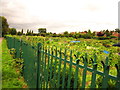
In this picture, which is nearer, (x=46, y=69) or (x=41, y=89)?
(x=46, y=69)

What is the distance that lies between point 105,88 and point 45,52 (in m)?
1.59

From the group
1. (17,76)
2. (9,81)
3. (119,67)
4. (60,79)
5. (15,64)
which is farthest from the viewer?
(15,64)

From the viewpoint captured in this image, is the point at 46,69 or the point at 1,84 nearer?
the point at 46,69

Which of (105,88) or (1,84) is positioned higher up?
(105,88)

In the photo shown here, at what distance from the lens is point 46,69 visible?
253cm

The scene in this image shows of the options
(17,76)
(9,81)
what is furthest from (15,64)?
(9,81)

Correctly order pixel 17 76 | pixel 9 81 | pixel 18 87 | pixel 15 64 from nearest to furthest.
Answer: pixel 18 87
pixel 9 81
pixel 17 76
pixel 15 64

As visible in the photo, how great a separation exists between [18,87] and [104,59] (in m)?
3.51

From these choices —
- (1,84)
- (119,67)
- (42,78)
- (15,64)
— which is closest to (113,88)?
(119,67)

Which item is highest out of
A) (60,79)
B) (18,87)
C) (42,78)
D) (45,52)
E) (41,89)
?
(45,52)

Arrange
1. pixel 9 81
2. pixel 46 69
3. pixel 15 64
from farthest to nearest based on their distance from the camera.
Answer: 1. pixel 15 64
2. pixel 9 81
3. pixel 46 69

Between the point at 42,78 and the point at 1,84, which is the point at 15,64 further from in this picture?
the point at 42,78

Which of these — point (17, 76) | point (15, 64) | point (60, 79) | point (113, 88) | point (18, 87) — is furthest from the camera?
point (15, 64)

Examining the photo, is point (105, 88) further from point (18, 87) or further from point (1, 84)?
point (1, 84)
